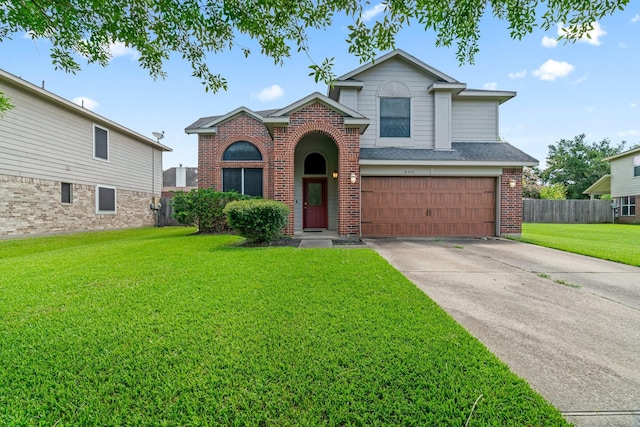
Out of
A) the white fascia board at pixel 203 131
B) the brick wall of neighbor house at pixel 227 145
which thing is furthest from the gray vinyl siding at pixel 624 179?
the white fascia board at pixel 203 131

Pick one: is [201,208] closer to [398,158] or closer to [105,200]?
[105,200]

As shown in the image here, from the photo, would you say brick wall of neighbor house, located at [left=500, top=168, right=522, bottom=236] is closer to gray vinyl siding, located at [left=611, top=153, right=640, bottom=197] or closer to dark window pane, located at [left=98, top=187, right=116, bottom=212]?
gray vinyl siding, located at [left=611, top=153, right=640, bottom=197]

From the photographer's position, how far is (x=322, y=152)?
11.8m

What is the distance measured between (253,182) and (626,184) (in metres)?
26.7

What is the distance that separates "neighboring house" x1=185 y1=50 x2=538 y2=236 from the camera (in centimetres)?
949

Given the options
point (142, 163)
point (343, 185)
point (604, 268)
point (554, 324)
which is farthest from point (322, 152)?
point (142, 163)

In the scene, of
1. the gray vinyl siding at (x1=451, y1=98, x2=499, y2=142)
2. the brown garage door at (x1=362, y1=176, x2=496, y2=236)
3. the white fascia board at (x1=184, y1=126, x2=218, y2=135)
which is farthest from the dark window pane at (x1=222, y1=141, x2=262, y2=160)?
the gray vinyl siding at (x1=451, y1=98, x2=499, y2=142)

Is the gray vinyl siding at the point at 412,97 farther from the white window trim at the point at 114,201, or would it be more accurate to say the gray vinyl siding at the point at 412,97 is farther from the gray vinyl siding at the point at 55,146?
the white window trim at the point at 114,201

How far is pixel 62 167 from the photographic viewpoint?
1224 centimetres

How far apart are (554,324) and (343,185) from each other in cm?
692

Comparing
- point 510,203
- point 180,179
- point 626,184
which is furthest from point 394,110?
point 180,179

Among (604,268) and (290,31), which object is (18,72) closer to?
(290,31)

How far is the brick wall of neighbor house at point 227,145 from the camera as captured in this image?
14.1 m

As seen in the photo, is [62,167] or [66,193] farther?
[66,193]
